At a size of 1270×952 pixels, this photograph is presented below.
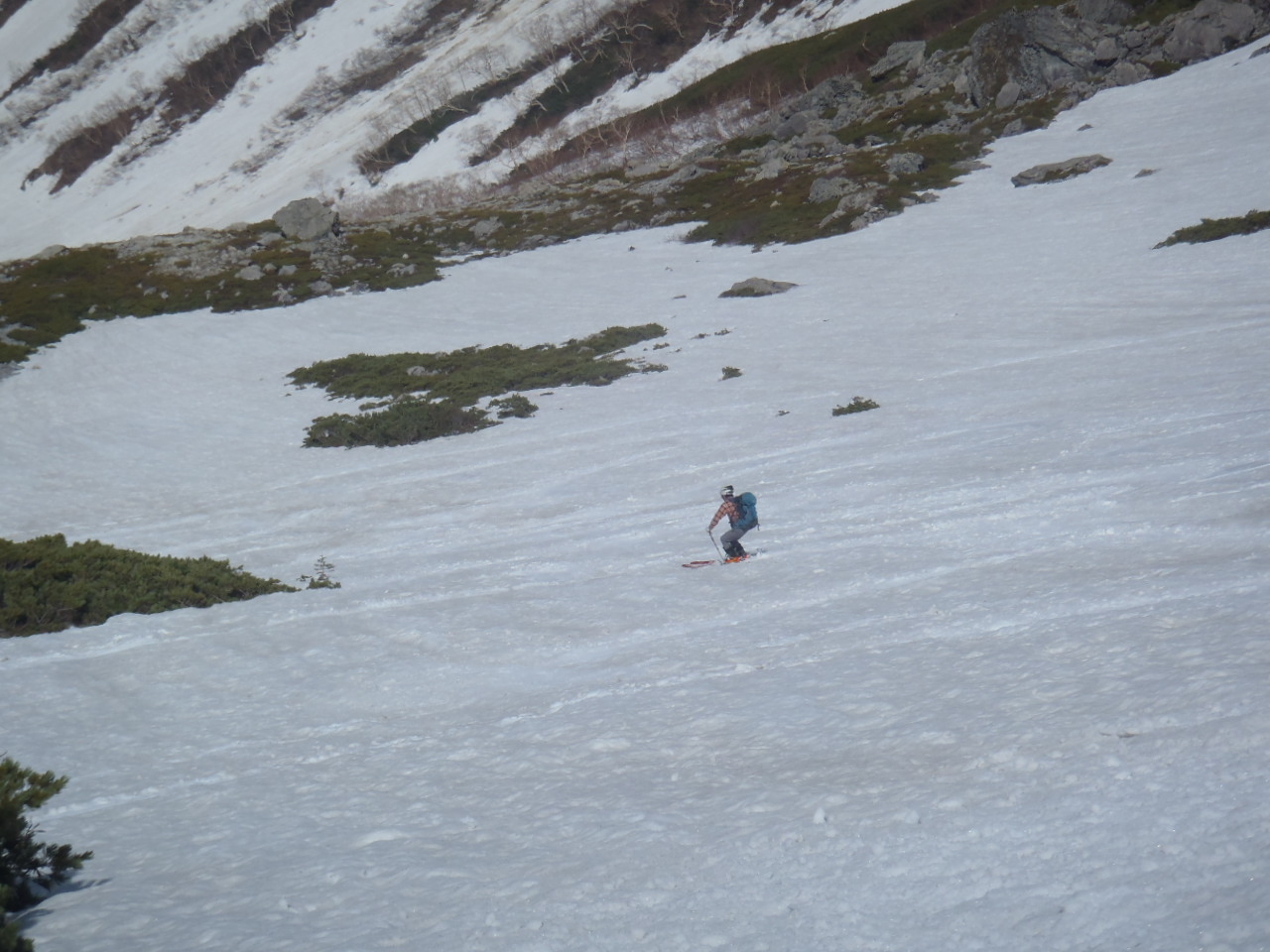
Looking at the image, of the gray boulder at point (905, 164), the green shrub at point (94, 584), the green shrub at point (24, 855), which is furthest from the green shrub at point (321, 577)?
the gray boulder at point (905, 164)

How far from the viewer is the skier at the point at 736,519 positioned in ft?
47.3

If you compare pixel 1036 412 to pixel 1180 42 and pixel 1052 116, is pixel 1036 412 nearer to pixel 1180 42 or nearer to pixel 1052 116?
pixel 1052 116

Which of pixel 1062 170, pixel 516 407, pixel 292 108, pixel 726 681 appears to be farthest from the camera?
pixel 292 108

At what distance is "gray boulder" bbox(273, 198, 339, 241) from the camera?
70.6 m

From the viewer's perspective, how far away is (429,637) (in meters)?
12.6

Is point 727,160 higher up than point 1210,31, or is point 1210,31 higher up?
point 727,160

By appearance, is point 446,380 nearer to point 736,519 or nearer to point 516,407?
point 516,407

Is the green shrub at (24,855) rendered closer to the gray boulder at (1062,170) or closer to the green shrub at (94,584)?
the green shrub at (94,584)

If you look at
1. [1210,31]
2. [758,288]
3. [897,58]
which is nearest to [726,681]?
[758,288]

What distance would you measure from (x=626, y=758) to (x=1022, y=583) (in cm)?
521

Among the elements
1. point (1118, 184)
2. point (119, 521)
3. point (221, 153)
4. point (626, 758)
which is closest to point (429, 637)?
point (626, 758)

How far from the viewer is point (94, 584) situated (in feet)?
46.9

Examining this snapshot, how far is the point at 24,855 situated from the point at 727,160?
7924 centimetres

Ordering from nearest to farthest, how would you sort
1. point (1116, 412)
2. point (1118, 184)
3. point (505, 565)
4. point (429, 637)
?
point (429, 637) < point (505, 565) < point (1116, 412) < point (1118, 184)
